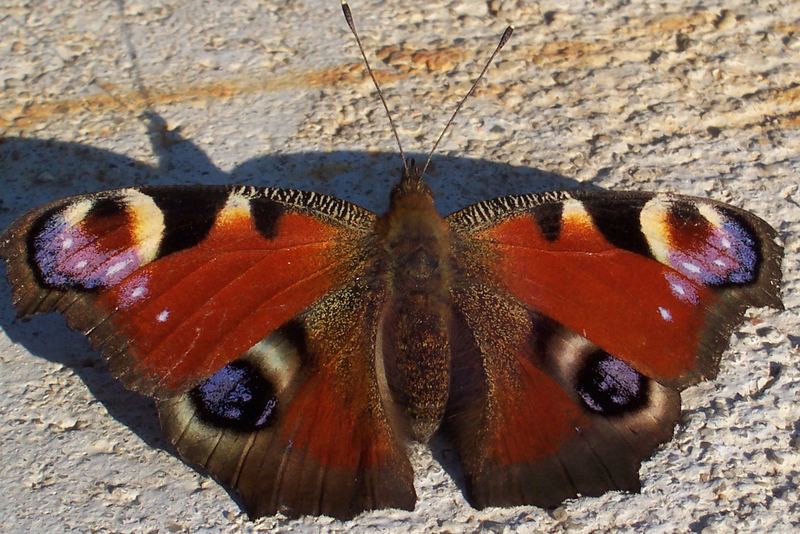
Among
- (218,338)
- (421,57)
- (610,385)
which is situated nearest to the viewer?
(218,338)

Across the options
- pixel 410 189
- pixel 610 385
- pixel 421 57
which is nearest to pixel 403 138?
pixel 421 57

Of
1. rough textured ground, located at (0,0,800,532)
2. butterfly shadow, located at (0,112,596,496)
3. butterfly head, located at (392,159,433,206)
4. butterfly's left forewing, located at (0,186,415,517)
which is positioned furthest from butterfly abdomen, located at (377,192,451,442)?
butterfly shadow, located at (0,112,596,496)

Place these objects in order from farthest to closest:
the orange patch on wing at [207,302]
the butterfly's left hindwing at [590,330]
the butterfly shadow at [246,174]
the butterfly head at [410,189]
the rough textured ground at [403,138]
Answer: the butterfly shadow at [246,174] → the butterfly head at [410,189] → the rough textured ground at [403,138] → the butterfly's left hindwing at [590,330] → the orange patch on wing at [207,302]

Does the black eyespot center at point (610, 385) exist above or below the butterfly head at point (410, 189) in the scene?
below

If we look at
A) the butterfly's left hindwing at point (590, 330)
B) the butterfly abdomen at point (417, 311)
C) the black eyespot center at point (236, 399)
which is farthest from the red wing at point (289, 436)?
the butterfly's left hindwing at point (590, 330)

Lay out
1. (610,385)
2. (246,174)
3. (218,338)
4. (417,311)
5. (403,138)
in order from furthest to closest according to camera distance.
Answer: (403,138)
(246,174)
(417,311)
(610,385)
(218,338)

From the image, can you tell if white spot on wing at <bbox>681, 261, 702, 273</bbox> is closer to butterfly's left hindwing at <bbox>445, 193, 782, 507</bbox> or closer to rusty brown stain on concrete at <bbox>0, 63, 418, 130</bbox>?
butterfly's left hindwing at <bbox>445, 193, 782, 507</bbox>

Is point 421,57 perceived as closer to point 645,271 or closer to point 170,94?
point 170,94

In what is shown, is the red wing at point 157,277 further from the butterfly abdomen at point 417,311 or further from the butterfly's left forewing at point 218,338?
the butterfly abdomen at point 417,311
